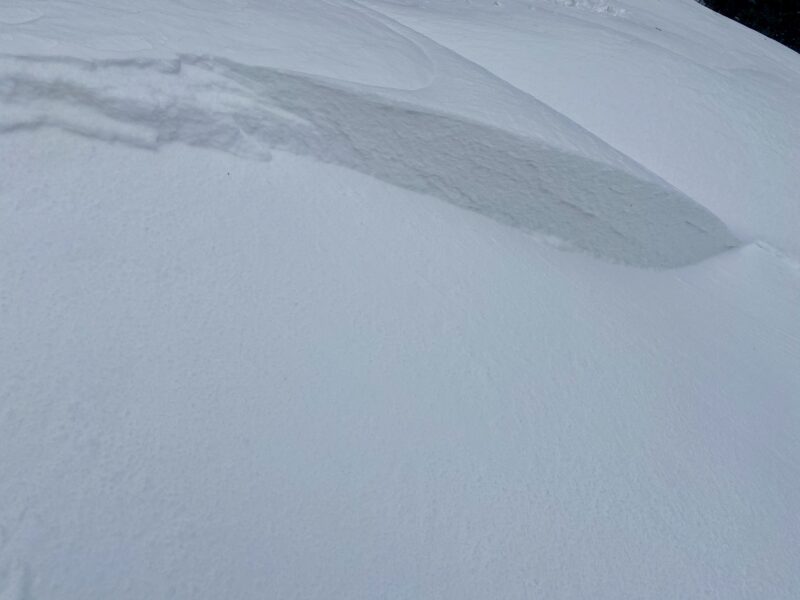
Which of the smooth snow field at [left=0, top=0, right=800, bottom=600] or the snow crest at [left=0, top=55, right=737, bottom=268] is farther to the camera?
the snow crest at [left=0, top=55, right=737, bottom=268]

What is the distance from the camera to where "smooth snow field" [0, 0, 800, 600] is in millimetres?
1080

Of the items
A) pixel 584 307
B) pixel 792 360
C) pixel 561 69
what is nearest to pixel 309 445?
pixel 584 307

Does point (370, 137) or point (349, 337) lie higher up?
point (370, 137)

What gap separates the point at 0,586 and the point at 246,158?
2.82ft

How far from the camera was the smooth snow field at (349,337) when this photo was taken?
1.08 m

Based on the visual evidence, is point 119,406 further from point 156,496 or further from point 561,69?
point 561,69

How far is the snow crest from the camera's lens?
1328mm

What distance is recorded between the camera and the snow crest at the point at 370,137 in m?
1.33

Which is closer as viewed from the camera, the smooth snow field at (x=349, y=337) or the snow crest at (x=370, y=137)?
the smooth snow field at (x=349, y=337)

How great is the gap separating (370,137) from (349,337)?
475mm

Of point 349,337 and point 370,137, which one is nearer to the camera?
point 349,337

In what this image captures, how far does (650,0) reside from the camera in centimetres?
352

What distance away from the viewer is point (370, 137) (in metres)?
1.58

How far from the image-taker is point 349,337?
133cm
